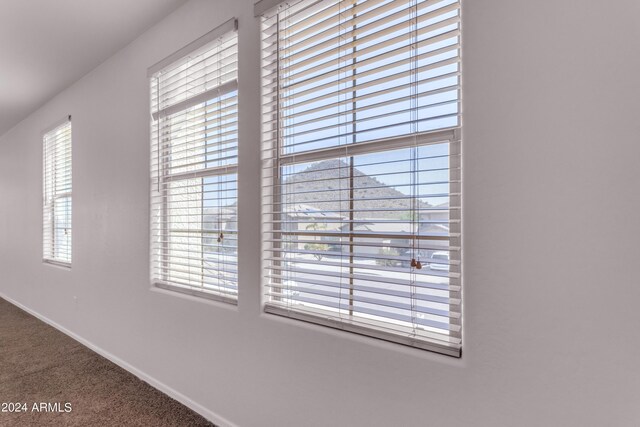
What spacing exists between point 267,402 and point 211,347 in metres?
0.53

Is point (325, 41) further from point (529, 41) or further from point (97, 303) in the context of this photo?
point (97, 303)

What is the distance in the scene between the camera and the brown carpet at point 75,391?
7.27 feet

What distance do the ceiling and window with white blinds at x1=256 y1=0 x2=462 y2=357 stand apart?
123 cm

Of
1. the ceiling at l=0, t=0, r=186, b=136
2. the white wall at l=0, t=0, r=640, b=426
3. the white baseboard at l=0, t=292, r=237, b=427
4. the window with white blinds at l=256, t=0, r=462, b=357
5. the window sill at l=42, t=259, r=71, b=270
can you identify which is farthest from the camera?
the window sill at l=42, t=259, r=71, b=270

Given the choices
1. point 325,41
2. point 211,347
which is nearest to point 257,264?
point 211,347

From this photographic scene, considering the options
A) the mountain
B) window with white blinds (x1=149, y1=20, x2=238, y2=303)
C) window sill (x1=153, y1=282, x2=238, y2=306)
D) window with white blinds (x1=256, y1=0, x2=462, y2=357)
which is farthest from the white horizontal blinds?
the mountain

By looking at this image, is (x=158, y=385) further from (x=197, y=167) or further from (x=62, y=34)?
(x=62, y=34)

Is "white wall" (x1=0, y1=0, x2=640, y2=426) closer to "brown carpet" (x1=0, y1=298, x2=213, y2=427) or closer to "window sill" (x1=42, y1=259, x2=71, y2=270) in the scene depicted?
"brown carpet" (x1=0, y1=298, x2=213, y2=427)

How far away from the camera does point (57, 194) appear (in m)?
4.19

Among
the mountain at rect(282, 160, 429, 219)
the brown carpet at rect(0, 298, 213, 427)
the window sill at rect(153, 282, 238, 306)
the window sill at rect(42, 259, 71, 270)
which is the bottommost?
the brown carpet at rect(0, 298, 213, 427)

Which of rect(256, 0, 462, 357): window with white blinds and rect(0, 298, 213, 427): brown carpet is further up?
rect(256, 0, 462, 357): window with white blinds

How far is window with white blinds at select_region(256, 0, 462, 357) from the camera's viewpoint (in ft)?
4.46

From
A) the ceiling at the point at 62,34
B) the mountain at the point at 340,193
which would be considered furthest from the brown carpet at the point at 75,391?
the ceiling at the point at 62,34

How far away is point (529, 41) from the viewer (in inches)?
44.8
